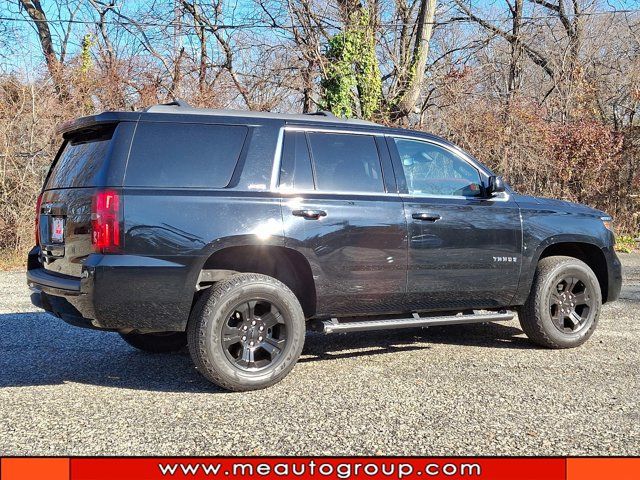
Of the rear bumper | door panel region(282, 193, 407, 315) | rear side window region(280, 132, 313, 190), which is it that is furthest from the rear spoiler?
door panel region(282, 193, 407, 315)

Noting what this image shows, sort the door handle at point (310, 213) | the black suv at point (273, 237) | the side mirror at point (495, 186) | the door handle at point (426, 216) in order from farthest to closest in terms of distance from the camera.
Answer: the side mirror at point (495, 186), the door handle at point (426, 216), the door handle at point (310, 213), the black suv at point (273, 237)

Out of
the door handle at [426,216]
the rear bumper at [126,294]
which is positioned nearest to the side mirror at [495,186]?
the door handle at [426,216]

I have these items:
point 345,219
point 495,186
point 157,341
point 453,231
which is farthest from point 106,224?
point 495,186

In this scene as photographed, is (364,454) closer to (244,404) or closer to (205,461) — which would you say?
(205,461)

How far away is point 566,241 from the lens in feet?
19.1

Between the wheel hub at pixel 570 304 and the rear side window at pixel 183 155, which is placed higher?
the rear side window at pixel 183 155

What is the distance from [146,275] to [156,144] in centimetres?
91

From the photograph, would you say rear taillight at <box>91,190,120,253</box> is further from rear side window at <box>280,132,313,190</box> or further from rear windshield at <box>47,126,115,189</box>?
rear side window at <box>280,132,313,190</box>

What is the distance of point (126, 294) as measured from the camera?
419 centimetres

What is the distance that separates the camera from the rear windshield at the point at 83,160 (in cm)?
438

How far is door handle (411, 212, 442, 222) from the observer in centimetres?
511

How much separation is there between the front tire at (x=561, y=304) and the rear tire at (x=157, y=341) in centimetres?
309

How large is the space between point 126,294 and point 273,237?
1.07 meters

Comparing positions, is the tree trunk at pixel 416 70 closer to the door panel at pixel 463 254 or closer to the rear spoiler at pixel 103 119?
the door panel at pixel 463 254
